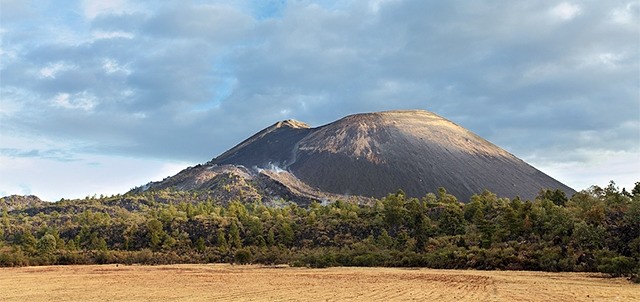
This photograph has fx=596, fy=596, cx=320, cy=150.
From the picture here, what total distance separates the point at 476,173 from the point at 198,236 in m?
92.3

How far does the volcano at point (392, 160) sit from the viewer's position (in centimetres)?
14212

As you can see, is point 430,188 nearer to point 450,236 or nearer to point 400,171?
point 400,171

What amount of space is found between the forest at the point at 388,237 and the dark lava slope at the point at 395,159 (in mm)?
57897

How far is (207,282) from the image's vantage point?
3541cm

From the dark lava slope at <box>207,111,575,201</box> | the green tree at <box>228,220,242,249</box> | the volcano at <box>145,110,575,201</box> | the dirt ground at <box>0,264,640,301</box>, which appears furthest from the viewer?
the dark lava slope at <box>207,111,575,201</box>

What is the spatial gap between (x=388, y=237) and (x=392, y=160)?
93219mm

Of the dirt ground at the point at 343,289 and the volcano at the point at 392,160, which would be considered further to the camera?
the volcano at the point at 392,160

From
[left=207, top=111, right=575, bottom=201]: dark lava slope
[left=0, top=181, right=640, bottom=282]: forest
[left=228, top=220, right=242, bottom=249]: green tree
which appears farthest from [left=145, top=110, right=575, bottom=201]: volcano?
[left=228, top=220, right=242, bottom=249]: green tree

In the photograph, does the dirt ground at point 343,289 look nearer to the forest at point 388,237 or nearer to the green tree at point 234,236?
the forest at point 388,237

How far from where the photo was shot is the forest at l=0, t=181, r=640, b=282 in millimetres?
43906

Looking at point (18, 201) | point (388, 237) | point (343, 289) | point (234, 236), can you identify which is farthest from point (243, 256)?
point (18, 201)

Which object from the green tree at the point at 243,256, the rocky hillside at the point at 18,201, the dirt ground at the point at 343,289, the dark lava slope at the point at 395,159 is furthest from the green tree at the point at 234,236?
the rocky hillside at the point at 18,201

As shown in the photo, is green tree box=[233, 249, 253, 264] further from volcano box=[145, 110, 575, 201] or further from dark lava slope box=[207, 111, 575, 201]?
dark lava slope box=[207, 111, 575, 201]

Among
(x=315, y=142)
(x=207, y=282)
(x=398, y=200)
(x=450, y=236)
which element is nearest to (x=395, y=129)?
(x=315, y=142)
